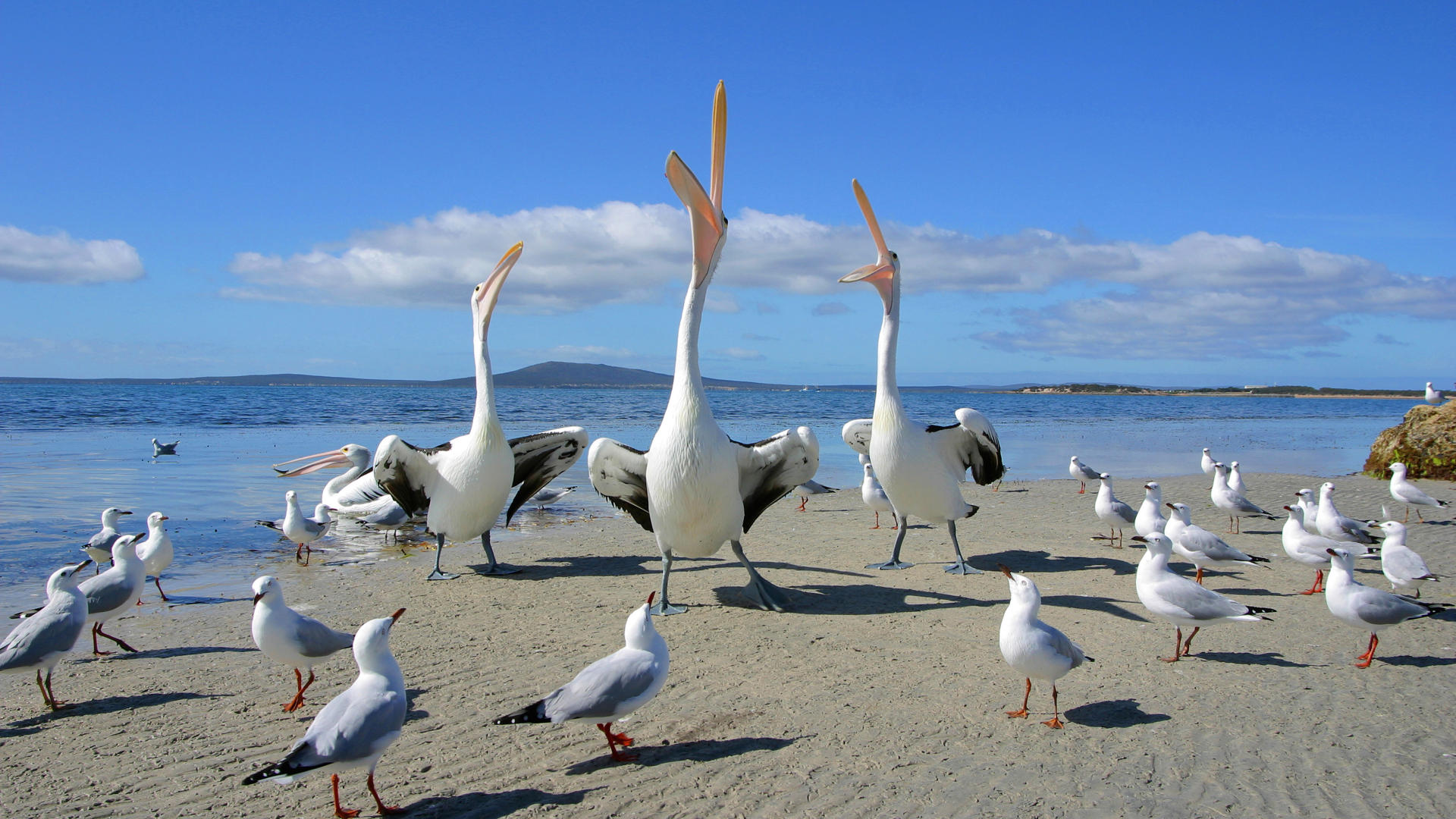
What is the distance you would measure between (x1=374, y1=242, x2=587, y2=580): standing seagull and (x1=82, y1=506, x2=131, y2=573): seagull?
7.00 ft

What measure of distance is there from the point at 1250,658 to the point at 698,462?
393 centimetres

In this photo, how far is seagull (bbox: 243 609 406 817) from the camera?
10.6 feet

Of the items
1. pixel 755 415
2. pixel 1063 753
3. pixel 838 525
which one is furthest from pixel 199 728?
pixel 755 415

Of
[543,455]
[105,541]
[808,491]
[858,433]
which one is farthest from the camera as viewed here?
[808,491]

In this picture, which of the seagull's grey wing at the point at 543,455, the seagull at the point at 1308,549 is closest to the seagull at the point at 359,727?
the seagull's grey wing at the point at 543,455

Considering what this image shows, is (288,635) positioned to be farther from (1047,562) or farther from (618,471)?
(1047,562)

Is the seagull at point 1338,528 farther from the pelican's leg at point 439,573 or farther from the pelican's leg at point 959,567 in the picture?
the pelican's leg at point 439,573

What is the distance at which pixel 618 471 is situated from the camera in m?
6.95

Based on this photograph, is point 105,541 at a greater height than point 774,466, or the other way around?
point 774,466

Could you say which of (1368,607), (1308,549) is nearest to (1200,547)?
(1308,549)

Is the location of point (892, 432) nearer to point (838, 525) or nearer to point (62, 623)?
point (838, 525)

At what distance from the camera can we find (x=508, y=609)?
22.4 ft

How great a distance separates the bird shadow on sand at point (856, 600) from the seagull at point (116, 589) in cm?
421

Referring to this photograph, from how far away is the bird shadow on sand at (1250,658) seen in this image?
17.5 ft
